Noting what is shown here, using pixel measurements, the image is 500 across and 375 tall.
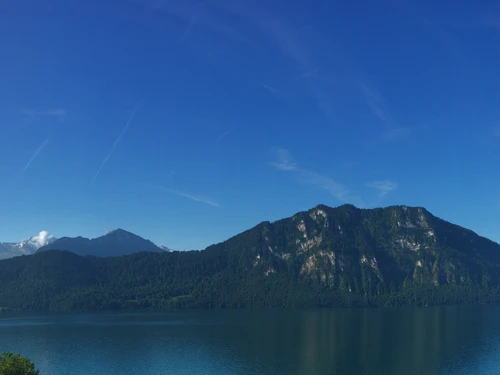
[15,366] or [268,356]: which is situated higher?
[15,366]

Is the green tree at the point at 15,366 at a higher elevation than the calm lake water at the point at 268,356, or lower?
higher

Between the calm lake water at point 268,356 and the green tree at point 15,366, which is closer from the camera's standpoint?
the green tree at point 15,366

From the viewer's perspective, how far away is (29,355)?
16988 cm

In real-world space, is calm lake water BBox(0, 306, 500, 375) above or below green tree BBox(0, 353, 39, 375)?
below

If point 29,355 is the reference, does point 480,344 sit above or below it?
above

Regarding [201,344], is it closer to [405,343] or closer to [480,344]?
[405,343]

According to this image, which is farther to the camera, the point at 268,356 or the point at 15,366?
the point at 268,356

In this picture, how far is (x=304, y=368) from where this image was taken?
140750 mm

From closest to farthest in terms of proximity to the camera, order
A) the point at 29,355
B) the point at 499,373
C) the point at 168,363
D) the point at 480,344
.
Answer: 1. the point at 499,373
2. the point at 168,363
3. the point at 29,355
4. the point at 480,344

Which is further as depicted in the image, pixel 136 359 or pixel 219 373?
pixel 136 359

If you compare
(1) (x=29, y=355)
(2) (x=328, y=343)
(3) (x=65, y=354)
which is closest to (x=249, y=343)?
(2) (x=328, y=343)

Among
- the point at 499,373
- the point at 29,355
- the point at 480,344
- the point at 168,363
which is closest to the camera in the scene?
the point at 499,373

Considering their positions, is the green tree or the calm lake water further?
the calm lake water

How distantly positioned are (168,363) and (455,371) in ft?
277
